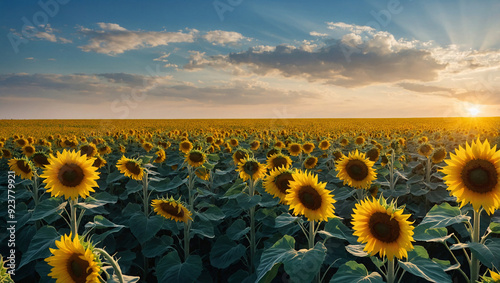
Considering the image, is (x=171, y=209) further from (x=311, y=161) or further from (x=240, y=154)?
(x=311, y=161)

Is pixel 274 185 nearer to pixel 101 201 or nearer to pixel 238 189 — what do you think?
pixel 238 189

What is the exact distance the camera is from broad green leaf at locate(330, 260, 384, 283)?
2.52 m

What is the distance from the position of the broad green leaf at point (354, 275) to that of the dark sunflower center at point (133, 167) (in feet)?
11.1

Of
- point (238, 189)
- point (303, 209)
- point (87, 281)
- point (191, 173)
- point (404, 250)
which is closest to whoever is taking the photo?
point (87, 281)

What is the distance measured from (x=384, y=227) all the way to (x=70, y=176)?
317cm

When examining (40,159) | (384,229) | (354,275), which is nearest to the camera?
(354,275)

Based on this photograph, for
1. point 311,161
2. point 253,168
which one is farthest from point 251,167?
point 311,161

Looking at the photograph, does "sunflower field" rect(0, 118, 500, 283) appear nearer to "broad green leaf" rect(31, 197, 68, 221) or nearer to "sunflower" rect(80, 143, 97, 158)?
"broad green leaf" rect(31, 197, 68, 221)

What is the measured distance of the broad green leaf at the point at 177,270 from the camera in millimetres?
3793

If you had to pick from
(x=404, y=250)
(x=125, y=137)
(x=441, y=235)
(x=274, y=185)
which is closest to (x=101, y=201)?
(x=274, y=185)

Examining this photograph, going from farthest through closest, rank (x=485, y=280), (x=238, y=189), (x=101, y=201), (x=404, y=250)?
(x=238, y=189) < (x=101, y=201) < (x=404, y=250) < (x=485, y=280)

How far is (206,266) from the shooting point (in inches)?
210

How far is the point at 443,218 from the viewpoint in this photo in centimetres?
304

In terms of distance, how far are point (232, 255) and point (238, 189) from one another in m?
1.10
